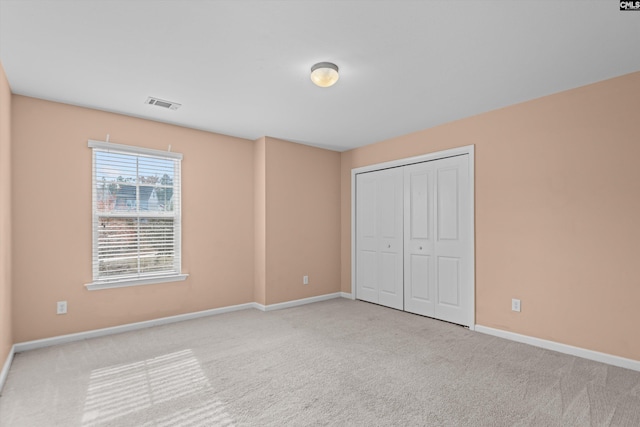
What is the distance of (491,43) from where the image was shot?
2.40m

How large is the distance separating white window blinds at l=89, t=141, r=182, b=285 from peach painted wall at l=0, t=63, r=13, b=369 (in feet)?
2.34

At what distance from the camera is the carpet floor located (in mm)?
2176

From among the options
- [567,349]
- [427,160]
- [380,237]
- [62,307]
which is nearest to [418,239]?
[380,237]

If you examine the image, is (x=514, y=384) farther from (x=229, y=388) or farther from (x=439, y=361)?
(x=229, y=388)

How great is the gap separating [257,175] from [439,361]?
11.2ft

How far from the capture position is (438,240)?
436cm

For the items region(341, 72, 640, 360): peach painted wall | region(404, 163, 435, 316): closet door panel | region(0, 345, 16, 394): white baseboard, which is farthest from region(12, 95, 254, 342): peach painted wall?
region(341, 72, 640, 360): peach painted wall

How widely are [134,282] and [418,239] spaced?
11.8 ft

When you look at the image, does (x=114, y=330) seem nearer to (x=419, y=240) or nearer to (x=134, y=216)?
(x=134, y=216)

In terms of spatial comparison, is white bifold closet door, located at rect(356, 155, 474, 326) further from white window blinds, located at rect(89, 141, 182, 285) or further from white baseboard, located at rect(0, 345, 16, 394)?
white baseboard, located at rect(0, 345, 16, 394)

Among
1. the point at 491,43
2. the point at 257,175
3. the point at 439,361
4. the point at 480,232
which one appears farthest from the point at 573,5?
the point at 257,175

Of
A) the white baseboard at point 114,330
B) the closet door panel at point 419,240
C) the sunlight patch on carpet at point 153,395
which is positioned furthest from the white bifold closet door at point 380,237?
the sunlight patch on carpet at point 153,395

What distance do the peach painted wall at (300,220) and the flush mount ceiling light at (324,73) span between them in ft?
7.45

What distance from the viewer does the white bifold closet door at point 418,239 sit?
413cm
